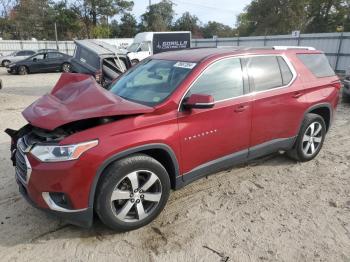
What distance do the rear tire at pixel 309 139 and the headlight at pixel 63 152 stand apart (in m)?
3.18

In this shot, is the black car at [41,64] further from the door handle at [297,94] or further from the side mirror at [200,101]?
the side mirror at [200,101]

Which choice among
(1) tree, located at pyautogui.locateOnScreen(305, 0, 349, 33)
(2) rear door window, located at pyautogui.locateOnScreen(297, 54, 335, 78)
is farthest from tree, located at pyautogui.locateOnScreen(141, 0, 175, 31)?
(2) rear door window, located at pyautogui.locateOnScreen(297, 54, 335, 78)

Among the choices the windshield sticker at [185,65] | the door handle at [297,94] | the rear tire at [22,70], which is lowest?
the rear tire at [22,70]

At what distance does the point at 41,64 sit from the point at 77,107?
741 inches

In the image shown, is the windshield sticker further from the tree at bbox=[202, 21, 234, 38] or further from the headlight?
the tree at bbox=[202, 21, 234, 38]

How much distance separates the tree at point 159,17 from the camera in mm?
57325

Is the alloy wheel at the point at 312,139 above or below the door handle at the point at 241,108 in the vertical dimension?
below

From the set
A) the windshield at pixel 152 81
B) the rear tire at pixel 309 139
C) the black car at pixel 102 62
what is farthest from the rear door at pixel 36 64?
the rear tire at pixel 309 139

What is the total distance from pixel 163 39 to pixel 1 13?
41017mm

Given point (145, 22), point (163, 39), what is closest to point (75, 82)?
point (163, 39)

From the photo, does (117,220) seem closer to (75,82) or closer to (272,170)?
(75,82)

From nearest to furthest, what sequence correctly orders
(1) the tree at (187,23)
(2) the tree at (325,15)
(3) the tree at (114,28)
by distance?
(2) the tree at (325,15) → (3) the tree at (114,28) → (1) the tree at (187,23)

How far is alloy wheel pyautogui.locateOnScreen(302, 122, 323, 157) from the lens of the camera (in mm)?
4945

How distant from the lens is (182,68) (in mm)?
3816
